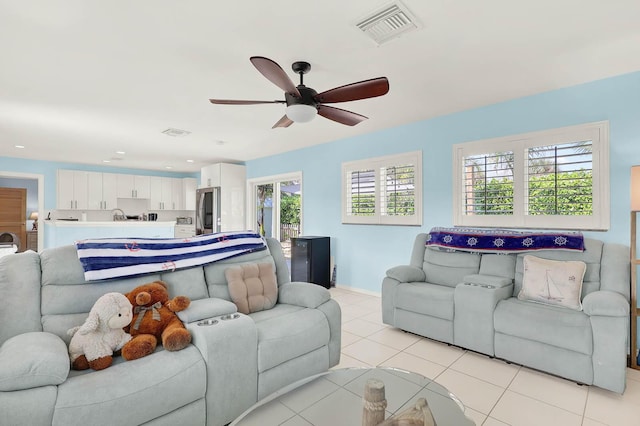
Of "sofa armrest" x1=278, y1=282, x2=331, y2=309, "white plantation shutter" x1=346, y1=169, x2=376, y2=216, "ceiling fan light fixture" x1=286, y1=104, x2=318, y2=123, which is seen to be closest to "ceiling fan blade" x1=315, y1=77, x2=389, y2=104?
"ceiling fan light fixture" x1=286, y1=104, x2=318, y2=123

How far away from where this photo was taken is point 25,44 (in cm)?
230

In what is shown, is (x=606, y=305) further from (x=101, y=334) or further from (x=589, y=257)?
(x=101, y=334)

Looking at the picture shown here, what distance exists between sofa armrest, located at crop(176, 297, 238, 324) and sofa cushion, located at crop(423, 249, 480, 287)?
2.28 m

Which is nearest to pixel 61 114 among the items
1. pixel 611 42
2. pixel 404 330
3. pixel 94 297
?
pixel 94 297

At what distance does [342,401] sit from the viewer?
1.57m

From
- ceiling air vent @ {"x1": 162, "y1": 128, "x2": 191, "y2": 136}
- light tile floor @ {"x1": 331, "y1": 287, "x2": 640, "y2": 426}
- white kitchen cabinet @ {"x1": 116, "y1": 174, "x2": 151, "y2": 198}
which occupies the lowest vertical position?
light tile floor @ {"x1": 331, "y1": 287, "x2": 640, "y2": 426}

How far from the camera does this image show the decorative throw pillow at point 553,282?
8.49 feet

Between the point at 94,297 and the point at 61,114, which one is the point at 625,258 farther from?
the point at 61,114

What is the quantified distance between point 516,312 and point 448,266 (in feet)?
2.95

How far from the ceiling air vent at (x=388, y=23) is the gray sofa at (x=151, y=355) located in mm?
1914

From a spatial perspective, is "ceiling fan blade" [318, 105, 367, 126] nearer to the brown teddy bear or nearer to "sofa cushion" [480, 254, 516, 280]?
the brown teddy bear

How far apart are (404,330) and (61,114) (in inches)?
182

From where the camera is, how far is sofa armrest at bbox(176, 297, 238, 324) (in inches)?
77.0

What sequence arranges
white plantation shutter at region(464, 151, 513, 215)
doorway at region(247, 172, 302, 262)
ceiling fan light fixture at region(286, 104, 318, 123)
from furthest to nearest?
doorway at region(247, 172, 302, 262) → white plantation shutter at region(464, 151, 513, 215) → ceiling fan light fixture at region(286, 104, 318, 123)
